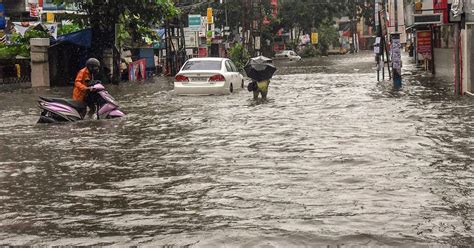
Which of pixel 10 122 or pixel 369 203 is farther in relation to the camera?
pixel 10 122

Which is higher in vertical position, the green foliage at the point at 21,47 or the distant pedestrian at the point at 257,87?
the green foliage at the point at 21,47

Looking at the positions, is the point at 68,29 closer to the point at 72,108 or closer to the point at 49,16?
the point at 49,16

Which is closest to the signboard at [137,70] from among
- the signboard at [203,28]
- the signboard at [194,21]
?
the signboard at [194,21]

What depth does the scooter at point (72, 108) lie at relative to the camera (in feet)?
53.3

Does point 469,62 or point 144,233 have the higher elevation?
point 469,62

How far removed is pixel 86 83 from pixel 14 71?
20580 millimetres

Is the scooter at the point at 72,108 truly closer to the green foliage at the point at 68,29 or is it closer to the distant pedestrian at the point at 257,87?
the distant pedestrian at the point at 257,87

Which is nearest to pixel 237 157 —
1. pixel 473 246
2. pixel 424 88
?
pixel 473 246

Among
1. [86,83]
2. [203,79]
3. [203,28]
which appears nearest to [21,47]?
[203,79]

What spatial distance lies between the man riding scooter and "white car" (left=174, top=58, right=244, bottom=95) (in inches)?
259

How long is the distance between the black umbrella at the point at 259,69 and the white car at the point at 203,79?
1984 mm

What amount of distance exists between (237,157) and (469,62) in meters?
12.4

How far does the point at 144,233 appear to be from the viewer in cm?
614

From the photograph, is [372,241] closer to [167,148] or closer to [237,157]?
[237,157]
